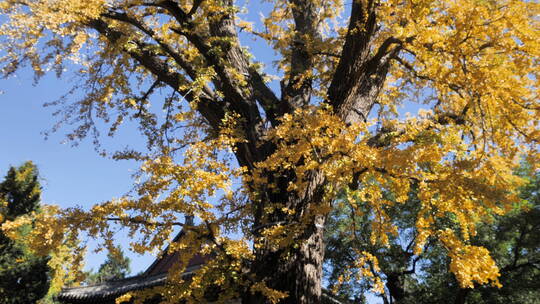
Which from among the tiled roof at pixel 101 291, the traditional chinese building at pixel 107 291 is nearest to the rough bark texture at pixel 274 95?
the traditional chinese building at pixel 107 291

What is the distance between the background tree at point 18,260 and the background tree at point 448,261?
483 inches

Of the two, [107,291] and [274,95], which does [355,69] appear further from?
[107,291]

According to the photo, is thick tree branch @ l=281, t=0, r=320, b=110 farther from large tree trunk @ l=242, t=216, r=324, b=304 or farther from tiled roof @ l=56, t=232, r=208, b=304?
tiled roof @ l=56, t=232, r=208, b=304

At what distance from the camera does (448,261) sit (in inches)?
535

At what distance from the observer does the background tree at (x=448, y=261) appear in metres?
13.2

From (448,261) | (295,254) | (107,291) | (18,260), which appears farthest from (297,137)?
(18,260)

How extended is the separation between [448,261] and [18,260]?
1636 centimetres

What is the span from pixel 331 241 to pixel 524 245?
7.21 m

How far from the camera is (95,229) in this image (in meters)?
3.85

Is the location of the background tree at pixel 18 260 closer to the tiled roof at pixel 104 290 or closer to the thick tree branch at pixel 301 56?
the tiled roof at pixel 104 290

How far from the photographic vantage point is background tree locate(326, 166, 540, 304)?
1316 cm

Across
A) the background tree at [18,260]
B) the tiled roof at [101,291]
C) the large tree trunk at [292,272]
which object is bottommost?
the large tree trunk at [292,272]

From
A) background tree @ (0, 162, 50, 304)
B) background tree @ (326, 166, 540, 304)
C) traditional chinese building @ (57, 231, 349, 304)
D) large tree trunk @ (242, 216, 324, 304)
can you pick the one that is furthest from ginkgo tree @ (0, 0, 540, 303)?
background tree @ (0, 162, 50, 304)

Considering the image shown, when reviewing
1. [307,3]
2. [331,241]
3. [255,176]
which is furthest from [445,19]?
[331,241]
